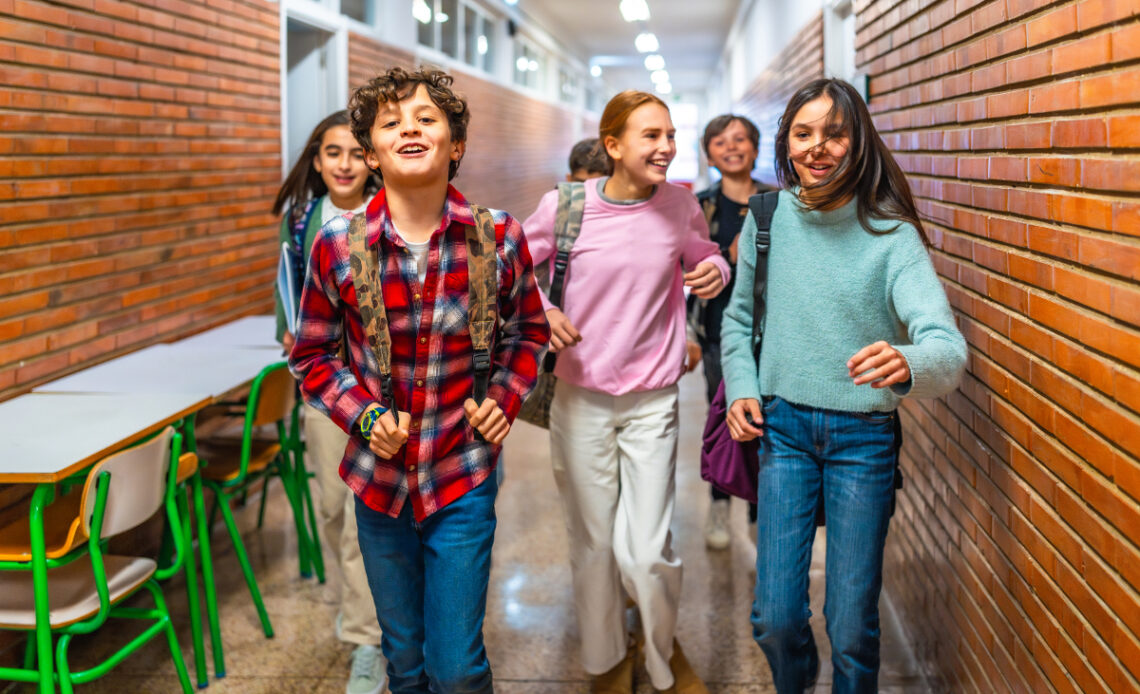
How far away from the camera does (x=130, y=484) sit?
8.78 feet

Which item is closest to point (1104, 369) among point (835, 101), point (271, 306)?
point (835, 101)

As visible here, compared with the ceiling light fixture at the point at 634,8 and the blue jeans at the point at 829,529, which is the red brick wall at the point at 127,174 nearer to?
the blue jeans at the point at 829,529

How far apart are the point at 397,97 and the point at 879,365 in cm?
110

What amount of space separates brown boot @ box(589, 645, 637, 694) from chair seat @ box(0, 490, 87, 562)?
1.45 metres

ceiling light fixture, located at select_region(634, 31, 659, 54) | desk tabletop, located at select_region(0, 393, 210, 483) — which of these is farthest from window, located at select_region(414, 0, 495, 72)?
desk tabletop, located at select_region(0, 393, 210, 483)

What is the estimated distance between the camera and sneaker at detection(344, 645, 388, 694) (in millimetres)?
3029

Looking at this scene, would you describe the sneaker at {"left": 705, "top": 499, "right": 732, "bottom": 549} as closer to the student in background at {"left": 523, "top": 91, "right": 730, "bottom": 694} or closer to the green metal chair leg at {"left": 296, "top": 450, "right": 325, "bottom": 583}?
the student in background at {"left": 523, "top": 91, "right": 730, "bottom": 694}

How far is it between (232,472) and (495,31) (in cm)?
1054

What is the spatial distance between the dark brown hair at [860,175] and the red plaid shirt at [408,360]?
708 mm

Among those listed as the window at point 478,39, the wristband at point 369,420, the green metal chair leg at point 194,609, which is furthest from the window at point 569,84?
the wristband at point 369,420

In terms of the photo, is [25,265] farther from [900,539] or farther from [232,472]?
[900,539]

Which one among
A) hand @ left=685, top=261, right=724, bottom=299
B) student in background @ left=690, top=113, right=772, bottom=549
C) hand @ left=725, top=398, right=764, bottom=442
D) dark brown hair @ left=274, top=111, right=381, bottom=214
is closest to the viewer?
hand @ left=725, top=398, right=764, bottom=442

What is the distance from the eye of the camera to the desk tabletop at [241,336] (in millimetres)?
4219

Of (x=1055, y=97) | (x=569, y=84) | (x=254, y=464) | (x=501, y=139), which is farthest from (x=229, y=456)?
(x=569, y=84)
